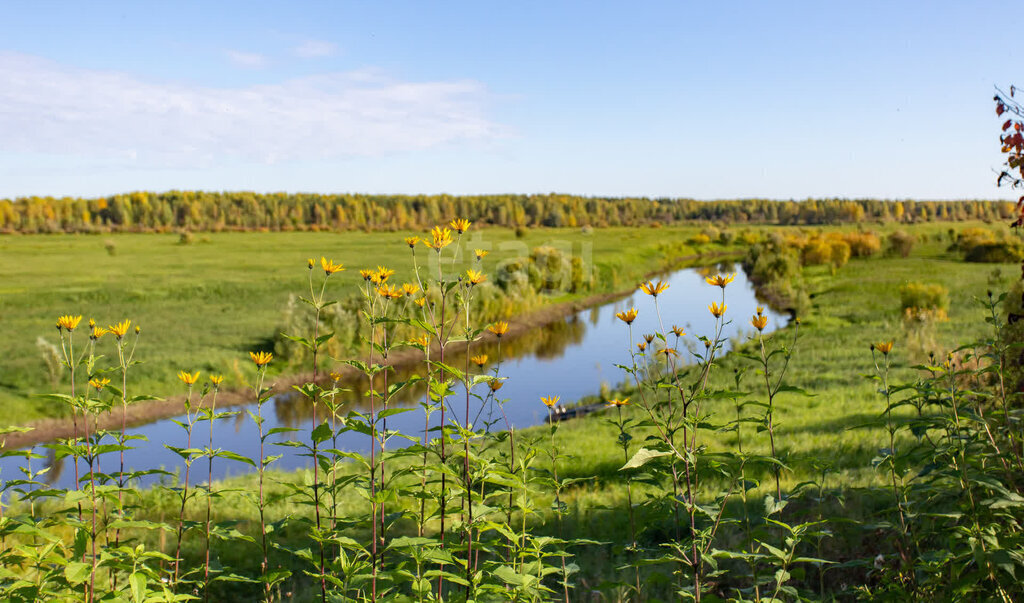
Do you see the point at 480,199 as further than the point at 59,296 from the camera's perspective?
Yes

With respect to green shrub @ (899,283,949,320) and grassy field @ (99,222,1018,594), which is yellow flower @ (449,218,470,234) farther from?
green shrub @ (899,283,949,320)

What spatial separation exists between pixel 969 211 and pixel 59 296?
14212 centimetres

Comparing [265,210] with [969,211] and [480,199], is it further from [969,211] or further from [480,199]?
[969,211]

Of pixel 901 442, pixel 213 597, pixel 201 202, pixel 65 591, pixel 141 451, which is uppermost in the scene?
pixel 201 202

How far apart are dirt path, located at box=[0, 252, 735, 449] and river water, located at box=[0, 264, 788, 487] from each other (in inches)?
13.0

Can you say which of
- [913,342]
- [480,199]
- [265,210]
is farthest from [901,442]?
[480,199]

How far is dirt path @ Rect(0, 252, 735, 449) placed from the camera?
1286cm

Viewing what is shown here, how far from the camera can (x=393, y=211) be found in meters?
103

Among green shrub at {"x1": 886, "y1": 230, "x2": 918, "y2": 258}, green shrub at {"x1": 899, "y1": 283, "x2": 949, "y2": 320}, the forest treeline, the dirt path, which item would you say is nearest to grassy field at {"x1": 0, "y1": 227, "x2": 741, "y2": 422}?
the dirt path

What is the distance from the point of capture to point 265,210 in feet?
316

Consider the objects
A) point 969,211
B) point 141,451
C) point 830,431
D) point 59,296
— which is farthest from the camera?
point 969,211

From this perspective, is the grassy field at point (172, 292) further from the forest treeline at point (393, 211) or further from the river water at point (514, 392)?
the forest treeline at point (393, 211)

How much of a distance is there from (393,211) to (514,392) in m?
90.5

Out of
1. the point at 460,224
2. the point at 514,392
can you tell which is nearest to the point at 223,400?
the point at 514,392
